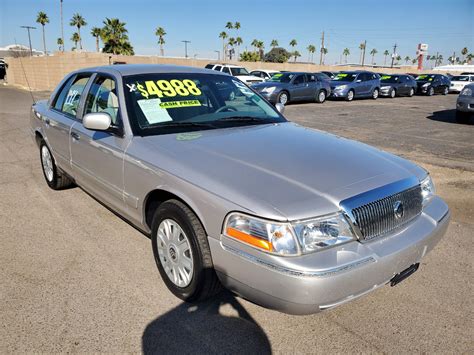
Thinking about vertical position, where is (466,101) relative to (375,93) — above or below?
above

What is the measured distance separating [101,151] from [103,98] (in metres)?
0.63

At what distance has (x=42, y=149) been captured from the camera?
5488mm

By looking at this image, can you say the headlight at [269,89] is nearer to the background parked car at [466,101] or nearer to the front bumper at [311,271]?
the background parked car at [466,101]

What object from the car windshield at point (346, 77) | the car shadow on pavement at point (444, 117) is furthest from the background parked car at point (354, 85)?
the car shadow on pavement at point (444, 117)

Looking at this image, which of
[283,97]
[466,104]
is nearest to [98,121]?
[466,104]

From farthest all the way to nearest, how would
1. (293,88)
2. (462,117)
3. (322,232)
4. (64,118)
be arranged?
(293,88) → (462,117) → (64,118) → (322,232)

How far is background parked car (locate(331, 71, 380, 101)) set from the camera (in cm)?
2167

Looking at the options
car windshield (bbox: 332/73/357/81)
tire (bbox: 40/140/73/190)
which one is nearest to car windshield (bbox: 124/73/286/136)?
tire (bbox: 40/140/73/190)

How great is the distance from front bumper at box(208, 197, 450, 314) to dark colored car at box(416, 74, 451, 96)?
27916mm

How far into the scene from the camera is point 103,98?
12.9ft

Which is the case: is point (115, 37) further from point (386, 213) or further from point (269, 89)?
point (386, 213)

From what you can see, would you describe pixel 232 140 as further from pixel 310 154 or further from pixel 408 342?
pixel 408 342

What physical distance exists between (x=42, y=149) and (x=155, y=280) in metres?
3.28

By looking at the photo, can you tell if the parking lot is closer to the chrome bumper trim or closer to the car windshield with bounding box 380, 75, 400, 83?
the chrome bumper trim
